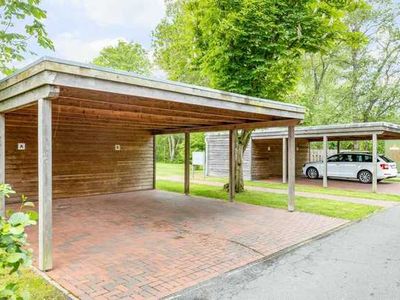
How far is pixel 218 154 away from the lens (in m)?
18.2

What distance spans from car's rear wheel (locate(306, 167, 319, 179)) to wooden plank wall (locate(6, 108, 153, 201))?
363 inches

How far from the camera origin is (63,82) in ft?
13.1

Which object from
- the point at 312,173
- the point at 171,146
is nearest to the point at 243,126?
the point at 312,173

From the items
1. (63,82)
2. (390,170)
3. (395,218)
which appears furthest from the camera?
(390,170)

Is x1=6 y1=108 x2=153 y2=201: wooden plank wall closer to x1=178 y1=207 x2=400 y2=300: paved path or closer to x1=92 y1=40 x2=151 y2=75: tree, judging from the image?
x1=178 y1=207 x2=400 y2=300: paved path

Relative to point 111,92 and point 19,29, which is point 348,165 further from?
point 19,29

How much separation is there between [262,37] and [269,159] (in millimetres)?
9127

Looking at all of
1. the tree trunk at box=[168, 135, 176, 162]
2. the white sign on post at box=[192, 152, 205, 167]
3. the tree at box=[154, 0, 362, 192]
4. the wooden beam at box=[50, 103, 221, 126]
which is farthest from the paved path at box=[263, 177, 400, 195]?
the tree trunk at box=[168, 135, 176, 162]

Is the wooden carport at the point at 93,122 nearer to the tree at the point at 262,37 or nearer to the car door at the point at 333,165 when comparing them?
the tree at the point at 262,37

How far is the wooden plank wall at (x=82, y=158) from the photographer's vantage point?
914 centimetres

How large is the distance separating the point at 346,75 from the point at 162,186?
648 inches

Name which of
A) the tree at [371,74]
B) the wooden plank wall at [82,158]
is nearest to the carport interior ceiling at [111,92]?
the wooden plank wall at [82,158]

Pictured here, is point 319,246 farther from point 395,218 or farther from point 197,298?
point 395,218

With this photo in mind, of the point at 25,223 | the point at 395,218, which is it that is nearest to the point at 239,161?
the point at 395,218
